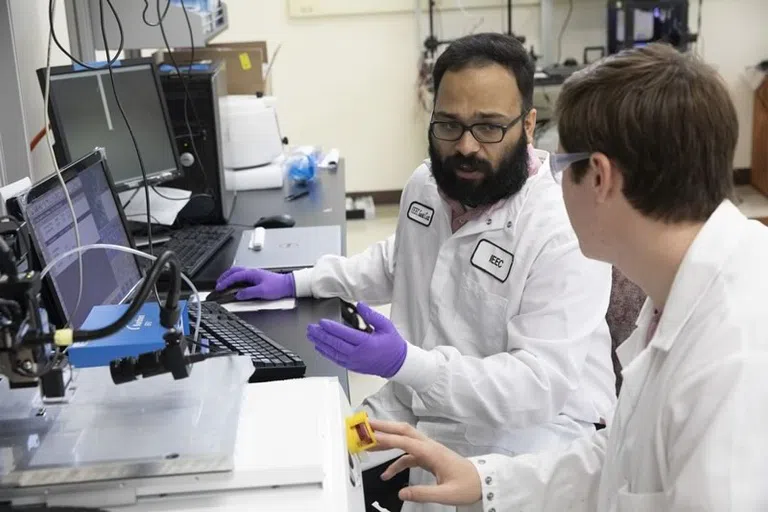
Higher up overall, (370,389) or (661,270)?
(661,270)

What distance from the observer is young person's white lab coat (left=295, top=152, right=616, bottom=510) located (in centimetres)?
153

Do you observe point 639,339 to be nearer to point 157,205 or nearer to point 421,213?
point 421,213

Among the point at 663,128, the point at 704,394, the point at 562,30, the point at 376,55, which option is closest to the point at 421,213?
the point at 663,128

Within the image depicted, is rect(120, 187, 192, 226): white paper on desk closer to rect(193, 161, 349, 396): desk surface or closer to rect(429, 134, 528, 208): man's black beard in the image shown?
rect(193, 161, 349, 396): desk surface

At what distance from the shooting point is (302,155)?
10.1ft

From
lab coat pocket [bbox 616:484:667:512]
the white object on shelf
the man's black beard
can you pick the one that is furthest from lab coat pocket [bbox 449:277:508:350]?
the white object on shelf

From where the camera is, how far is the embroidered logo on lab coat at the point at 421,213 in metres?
1.84

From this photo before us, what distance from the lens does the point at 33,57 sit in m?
2.09

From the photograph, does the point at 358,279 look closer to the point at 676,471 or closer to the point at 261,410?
the point at 261,410

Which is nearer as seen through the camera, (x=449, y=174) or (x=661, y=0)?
(x=449, y=174)

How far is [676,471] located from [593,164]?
37 centimetres

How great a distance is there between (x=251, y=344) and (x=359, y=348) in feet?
0.66

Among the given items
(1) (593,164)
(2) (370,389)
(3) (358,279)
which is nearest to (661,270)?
(1) (593,164)

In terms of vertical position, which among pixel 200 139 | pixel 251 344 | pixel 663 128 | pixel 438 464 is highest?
pixel 663 128
